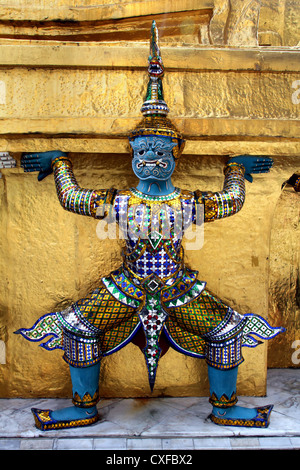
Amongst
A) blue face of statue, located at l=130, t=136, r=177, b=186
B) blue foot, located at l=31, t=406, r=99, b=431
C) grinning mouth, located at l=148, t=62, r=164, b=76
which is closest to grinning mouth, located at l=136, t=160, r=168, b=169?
blue face of statue, located at l=130, t=136, r=177, b=186

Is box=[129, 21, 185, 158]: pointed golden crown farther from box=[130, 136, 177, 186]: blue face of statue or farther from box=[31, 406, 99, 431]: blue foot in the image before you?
box=[31, 406, 99, 431]: blue foot

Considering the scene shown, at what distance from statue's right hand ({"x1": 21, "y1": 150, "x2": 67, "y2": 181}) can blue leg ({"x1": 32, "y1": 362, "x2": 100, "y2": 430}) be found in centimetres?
115

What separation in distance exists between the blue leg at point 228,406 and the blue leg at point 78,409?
66 cm

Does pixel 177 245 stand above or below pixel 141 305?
above

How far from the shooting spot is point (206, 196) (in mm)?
2166

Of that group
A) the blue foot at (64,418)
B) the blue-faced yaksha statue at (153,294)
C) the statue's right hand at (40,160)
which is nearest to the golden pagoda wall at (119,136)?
the statue's right hand at (40,160)

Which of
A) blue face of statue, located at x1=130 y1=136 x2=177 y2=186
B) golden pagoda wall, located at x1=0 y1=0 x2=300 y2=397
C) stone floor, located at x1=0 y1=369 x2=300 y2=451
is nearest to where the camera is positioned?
blue face of statue, located at x1=130 y1=136 x2=177 y2=186

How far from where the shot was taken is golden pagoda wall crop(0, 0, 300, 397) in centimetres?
232

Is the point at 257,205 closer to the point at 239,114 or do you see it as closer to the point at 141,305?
the point at 239,114

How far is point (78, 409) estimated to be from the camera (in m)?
2.32

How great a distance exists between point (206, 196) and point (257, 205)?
61 cm
